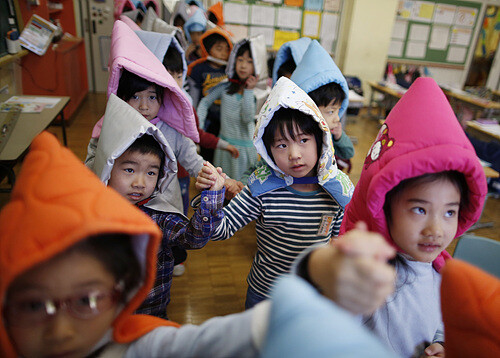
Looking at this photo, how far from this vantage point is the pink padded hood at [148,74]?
4.40 ft

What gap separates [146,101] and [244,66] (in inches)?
52.8

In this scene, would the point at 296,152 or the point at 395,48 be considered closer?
the point at 296,152

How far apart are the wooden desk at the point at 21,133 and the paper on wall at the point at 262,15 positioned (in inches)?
180

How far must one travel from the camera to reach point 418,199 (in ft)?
2.62

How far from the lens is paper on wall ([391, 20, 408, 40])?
22.3 feet

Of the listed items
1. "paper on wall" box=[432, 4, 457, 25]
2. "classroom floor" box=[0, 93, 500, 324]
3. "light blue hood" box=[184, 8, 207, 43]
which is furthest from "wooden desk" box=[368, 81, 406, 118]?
"light blue hood" box=[184, 8, 207, 43]

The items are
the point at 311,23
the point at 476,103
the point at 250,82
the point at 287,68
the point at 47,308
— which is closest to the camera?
the point at 47,308

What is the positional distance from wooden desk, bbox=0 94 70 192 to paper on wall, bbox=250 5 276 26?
4.56 meters

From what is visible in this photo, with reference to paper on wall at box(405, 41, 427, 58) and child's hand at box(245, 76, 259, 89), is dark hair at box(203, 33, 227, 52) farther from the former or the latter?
paper on wall at box(405, 41, 427, 58)

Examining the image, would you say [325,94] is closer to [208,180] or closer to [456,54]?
[208,180]

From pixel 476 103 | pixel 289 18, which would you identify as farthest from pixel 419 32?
pixel 476 103

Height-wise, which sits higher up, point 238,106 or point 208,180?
point 208,180

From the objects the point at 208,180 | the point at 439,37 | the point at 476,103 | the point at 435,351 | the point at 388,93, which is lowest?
the point at 388,93

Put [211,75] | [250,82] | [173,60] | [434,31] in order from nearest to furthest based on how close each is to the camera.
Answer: [173,60] < [250,82] < [211,75] < [434,31]
